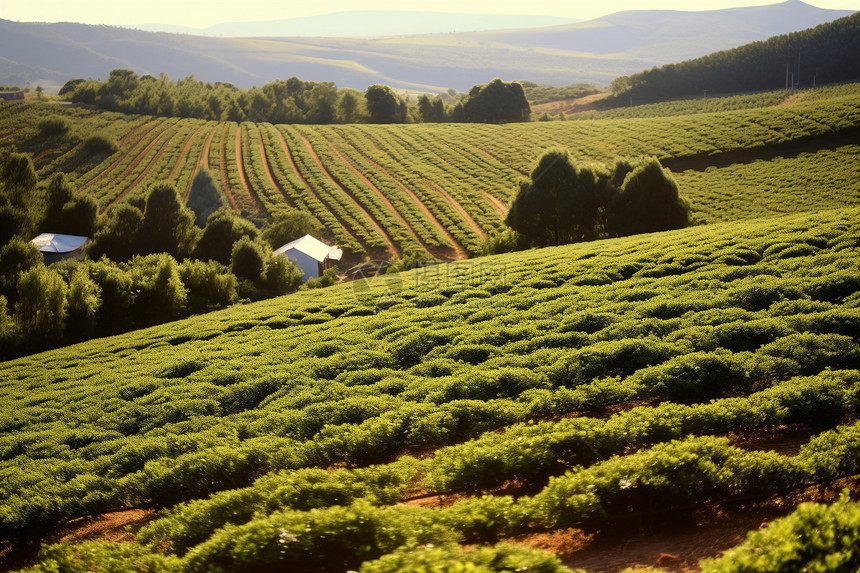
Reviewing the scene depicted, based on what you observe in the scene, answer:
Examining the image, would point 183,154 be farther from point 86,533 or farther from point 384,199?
point 86,533

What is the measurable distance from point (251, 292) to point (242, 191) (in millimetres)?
33642

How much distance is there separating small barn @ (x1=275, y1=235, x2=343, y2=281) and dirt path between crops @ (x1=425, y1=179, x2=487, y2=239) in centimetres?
1481

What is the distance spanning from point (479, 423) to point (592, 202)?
108ft

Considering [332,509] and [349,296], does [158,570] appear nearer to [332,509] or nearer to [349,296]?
[332,509]

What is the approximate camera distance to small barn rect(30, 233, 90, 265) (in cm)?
Answer: 4538

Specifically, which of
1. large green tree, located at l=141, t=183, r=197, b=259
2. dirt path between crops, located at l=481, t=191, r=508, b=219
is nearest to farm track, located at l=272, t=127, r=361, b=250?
large green tree, located at l=141, t=183, r=197, b=259

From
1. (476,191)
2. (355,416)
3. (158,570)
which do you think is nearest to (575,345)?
(355,416)

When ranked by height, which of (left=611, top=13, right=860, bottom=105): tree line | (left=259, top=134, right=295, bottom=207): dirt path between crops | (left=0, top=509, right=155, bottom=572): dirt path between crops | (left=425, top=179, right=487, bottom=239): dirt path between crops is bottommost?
(left=0, top=509, right=155, bottom=572): dirt path between crops

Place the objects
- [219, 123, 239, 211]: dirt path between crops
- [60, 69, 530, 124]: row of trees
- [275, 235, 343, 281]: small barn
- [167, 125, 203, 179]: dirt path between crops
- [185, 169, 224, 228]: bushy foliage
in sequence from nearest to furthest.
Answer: [275, 235, 343, 281]: small barn → [185, 169, 224, 228]: bushy foliage → [219, 123, 239, 211]: dirt path between crops → [167, 125, 203, 179]: dirt path between crops → [60, 69, 530, 124]: row of trees

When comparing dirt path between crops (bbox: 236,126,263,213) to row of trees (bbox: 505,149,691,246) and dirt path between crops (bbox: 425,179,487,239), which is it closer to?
dirt path between crops (bbox: 425,179,487,239)

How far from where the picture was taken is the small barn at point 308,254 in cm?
4572

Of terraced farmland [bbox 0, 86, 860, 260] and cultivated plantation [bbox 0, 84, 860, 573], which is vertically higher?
terraced farmland [bbox 0, 86, 860, 260]

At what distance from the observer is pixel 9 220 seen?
41.5m

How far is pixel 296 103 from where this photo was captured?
390 ft
